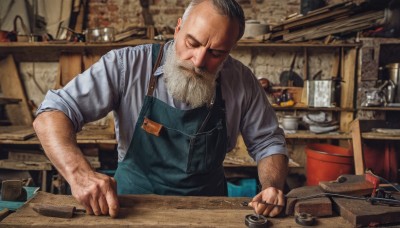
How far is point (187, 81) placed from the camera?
1.80 meters

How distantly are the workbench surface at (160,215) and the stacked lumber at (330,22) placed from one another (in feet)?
10.3

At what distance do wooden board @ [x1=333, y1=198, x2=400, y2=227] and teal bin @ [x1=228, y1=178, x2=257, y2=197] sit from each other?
287 cm

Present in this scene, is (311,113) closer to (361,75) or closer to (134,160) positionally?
(361,75)

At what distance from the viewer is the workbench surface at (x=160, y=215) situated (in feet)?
3.93

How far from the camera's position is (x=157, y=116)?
186cm

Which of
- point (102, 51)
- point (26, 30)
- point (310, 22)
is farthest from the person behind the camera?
point (102, 51)

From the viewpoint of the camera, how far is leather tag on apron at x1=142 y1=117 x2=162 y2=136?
6.02 feet

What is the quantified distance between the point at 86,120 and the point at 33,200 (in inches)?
18.6

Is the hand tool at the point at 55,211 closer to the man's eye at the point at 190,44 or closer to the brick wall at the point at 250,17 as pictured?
the man's eye at the point at 190,44

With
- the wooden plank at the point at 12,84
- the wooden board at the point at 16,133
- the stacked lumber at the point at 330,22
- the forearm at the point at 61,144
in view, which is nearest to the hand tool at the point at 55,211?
the forearm at the point at 61,144

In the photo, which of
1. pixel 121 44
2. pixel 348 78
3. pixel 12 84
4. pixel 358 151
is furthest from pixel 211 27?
pixel 12 84

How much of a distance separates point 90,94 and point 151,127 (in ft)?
1.18

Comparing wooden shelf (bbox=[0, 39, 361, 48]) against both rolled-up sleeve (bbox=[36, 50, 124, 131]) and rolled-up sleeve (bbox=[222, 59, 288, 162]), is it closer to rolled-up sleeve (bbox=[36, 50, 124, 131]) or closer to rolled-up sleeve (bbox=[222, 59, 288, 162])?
rolled-up sleeve (bbox=[222, 59, 288, 162])

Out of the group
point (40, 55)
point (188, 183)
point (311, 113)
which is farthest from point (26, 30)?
point (311, 113)
